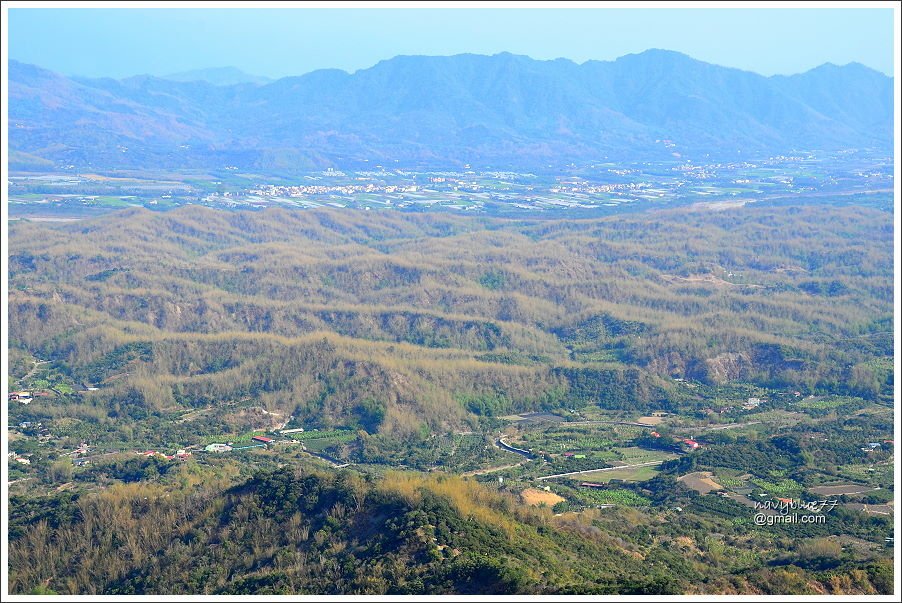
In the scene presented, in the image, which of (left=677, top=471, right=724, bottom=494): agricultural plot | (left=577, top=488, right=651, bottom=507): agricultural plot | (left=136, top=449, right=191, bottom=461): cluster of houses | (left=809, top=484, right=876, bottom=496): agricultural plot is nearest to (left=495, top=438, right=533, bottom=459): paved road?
(left=577, top=488, right=651, bottom=507): agricultural plot

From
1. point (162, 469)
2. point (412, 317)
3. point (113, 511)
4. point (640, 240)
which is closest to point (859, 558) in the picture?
point (113, 511)

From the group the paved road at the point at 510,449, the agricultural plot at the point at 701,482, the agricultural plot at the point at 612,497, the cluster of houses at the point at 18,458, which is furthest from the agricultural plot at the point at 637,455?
the cluster of houses at the point at 18,458

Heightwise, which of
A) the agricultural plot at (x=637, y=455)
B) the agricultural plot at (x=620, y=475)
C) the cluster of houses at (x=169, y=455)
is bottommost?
the agricultural plot at (x=637, y=455)

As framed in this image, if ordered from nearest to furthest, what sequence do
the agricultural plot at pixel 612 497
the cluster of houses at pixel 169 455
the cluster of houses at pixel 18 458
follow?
the agricultural plot at pixel 612 497 < the cluster of houses at pixel 18 458 < the cluster of houses at pixel 169 455

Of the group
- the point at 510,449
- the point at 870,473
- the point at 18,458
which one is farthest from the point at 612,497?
the point at 18,458

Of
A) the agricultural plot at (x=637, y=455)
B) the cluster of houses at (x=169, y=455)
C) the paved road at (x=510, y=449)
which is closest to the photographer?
the cluster of houses at (x=169, y=455)

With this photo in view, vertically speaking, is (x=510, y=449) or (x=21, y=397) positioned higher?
(x=21, y=397)

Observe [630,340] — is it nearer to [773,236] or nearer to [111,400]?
[111,400]

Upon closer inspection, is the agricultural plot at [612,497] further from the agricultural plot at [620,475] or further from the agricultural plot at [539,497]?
the agricultural plot at [620,475]

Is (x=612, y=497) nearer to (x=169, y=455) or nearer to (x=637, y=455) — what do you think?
(x=637, y=455)
